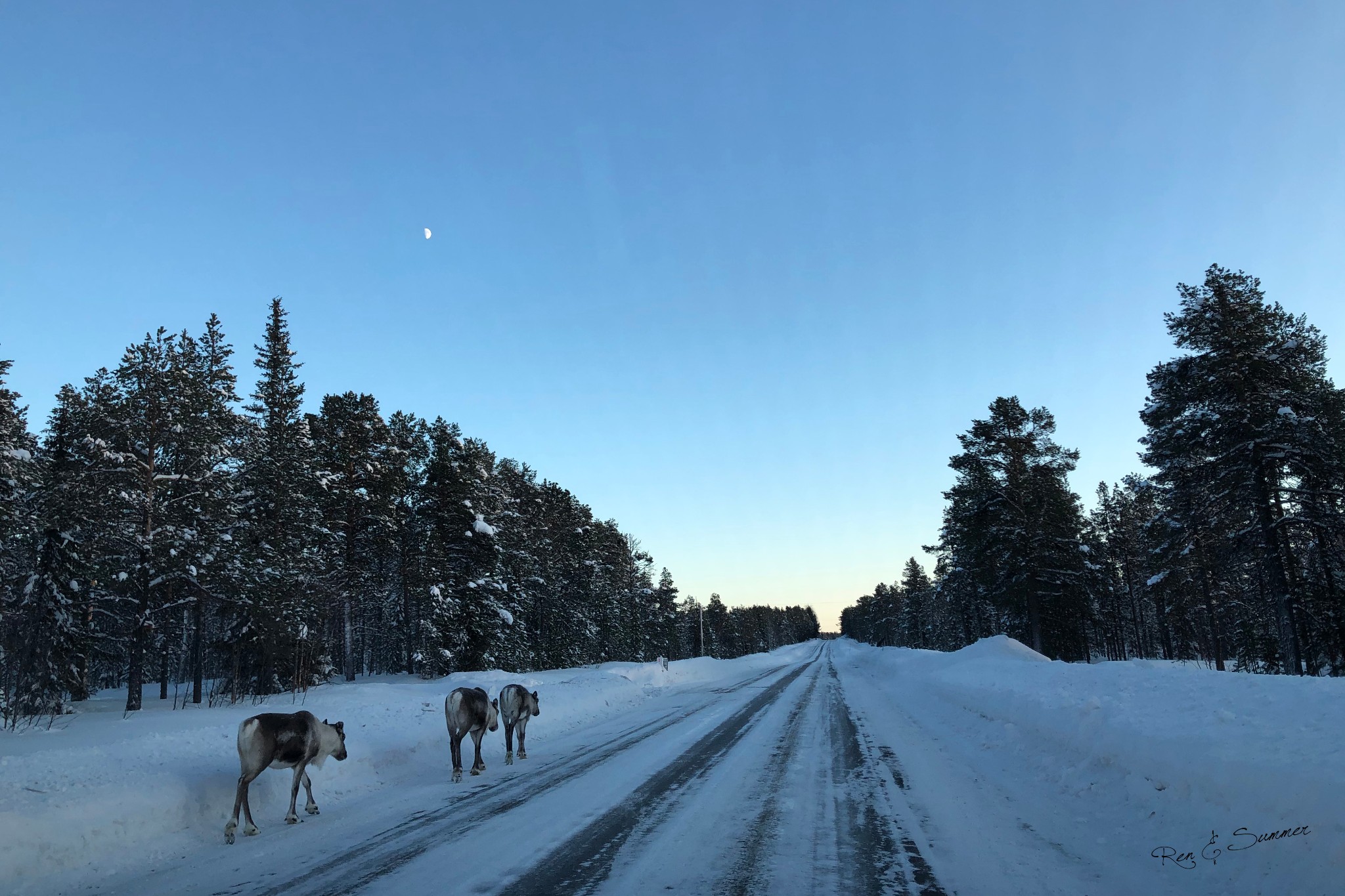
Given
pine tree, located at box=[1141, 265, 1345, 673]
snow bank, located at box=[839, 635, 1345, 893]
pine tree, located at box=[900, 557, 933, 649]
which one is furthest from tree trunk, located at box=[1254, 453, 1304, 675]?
pine tree, located at box=[900, 557, 933, 649]

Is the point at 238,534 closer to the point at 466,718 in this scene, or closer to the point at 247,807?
the point at 466,718

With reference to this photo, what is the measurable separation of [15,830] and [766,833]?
24.0 ft

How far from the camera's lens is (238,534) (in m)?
25.8

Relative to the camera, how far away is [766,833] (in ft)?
21.4

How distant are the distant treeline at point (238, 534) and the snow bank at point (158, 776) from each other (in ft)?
18.3

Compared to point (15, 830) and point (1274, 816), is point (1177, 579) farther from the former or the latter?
point (15, 830)

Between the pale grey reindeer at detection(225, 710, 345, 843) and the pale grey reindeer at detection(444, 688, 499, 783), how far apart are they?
219cm

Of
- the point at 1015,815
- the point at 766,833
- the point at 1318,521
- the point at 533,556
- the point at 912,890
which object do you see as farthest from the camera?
the point at 533,556

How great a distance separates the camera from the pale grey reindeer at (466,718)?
10.7 metres

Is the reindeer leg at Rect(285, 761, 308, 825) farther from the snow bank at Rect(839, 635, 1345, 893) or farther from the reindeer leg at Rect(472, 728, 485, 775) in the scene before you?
the snow bank at Rect(839, 635, 1345, 893)

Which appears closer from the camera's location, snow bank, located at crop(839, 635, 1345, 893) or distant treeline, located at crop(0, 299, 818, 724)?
snow bank, located at crop(839, 635, 1345, 893)

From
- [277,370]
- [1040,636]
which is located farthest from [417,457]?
[1040,636]

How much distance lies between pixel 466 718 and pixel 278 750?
3.56 m

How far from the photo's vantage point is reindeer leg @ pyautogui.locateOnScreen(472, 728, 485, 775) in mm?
10766
